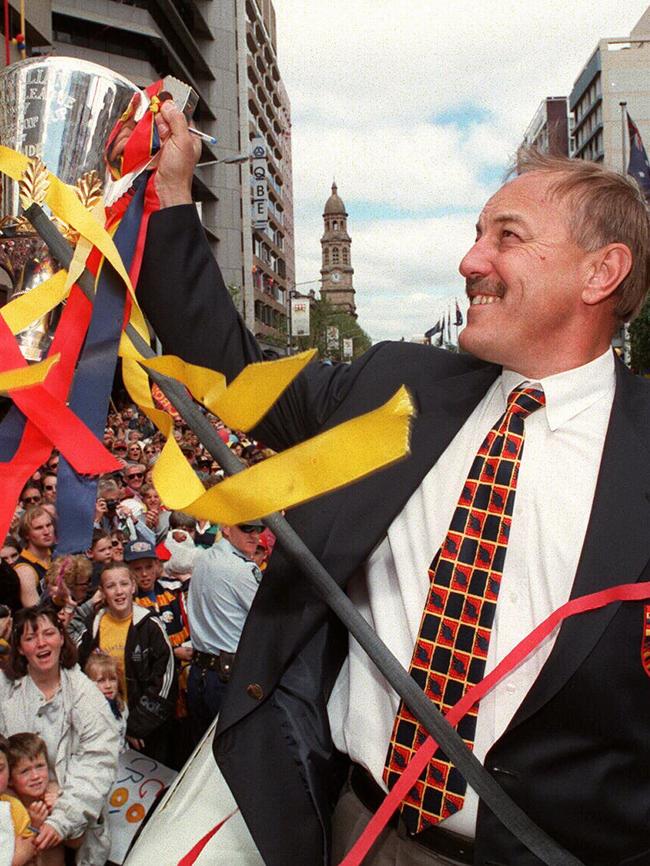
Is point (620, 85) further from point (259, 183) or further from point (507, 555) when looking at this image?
point (507, 555)

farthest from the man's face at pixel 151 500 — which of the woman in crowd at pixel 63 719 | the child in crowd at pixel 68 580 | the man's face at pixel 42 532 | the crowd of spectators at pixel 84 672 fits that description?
the woman in crowd at pixel 63 719

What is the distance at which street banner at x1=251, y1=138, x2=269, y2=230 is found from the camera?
4290 centimetres

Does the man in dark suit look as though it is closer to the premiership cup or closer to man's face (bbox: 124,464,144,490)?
the premiership cup

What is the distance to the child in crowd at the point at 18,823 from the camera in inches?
130

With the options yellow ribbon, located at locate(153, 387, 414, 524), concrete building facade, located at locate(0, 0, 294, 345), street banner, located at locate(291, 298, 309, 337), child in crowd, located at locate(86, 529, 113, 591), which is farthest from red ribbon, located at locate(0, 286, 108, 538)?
street banner, located at locate(291, 298, 309, 337)

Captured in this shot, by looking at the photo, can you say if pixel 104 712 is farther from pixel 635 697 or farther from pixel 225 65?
pixel 225 65

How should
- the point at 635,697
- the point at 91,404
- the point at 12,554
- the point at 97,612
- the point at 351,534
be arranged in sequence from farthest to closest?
the point at 12,554 → the point at 97,612 → the point at 351,534 → the point at 91,404 → the point at 635,697

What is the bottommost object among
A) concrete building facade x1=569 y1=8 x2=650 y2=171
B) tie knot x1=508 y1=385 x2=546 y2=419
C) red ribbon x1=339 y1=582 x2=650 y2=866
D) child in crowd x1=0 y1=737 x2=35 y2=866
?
child in crowd x1=0 y1=737 x2=35 y2=866

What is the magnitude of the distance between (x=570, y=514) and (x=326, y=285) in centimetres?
13977

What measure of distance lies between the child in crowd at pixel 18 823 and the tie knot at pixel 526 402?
258 cm

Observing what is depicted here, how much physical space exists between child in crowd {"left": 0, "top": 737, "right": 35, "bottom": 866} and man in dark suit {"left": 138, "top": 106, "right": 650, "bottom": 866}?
1.97m

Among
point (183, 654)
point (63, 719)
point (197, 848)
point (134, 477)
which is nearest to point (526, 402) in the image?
point (197, 848)

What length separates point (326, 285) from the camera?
5487 inches

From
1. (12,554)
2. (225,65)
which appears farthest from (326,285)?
(12,554)
